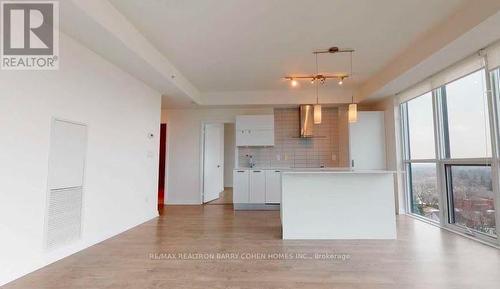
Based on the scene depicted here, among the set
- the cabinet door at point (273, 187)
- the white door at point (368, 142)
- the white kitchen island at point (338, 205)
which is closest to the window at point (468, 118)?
the white kitchen island at point (338, 205)

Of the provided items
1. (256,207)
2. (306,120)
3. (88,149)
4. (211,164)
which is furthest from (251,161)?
(88,149)

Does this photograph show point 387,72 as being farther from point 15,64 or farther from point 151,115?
point 15,64

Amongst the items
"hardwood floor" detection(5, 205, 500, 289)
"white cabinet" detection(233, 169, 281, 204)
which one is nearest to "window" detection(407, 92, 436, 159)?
"hardwood floor" detection(5, 205, 500, 289)

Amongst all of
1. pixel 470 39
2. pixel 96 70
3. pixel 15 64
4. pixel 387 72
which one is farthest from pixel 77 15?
pixel 387 72

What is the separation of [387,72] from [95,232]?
5088 mm

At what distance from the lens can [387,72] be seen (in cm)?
446

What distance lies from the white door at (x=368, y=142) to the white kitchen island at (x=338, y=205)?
6.75 ft

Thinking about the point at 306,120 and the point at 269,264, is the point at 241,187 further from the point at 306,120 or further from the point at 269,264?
the point at 269,264

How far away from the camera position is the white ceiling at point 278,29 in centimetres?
272

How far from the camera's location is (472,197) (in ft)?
11.6

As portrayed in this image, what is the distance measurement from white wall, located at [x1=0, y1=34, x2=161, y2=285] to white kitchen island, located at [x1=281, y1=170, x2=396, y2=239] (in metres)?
2.42

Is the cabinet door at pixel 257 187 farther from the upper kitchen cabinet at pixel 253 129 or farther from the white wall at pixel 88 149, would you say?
the white wall at pixel 88 149

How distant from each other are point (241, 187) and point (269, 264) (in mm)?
3293

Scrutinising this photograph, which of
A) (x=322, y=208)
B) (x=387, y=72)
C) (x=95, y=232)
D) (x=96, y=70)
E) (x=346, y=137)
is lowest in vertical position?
Result: (x=95, y=232)
